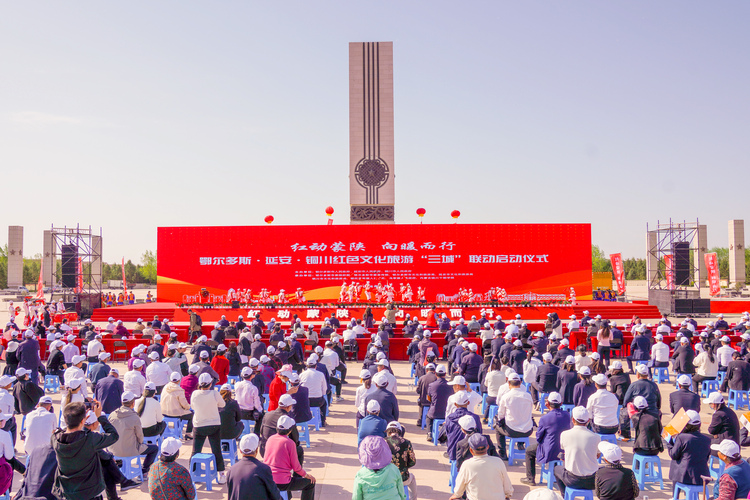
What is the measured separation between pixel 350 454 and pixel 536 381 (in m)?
3.66

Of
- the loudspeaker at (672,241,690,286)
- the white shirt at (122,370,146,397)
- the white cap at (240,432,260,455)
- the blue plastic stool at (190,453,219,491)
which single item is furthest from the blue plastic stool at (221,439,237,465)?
the loudspeaker at (672,241,690,286)

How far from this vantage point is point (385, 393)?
715cm

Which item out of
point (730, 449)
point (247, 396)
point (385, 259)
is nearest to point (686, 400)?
point (730, 449)

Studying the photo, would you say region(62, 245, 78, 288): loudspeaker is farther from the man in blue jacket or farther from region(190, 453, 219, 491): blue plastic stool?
the man in blue jacket

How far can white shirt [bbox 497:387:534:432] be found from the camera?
7277 millimetres

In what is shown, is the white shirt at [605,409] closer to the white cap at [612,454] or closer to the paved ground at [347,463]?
the paved ground at [347,463]

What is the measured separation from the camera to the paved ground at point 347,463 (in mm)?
6547

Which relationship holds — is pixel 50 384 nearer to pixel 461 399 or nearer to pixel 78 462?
pixel 78 462

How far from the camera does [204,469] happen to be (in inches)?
273

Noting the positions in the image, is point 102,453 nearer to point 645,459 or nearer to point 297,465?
point 297,465

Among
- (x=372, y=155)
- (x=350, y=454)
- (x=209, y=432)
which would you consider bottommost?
(x=350, y=454)

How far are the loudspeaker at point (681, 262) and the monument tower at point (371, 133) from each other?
14.6 meters

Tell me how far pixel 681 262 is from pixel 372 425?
25997 millimetres

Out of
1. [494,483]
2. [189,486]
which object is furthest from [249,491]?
[494,483]
